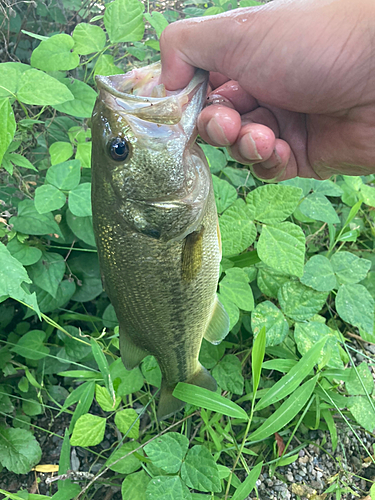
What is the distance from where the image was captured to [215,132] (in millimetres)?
1461

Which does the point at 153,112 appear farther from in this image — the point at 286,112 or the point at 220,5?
A: the point at 220,5

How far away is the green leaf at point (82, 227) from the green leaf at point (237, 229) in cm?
81

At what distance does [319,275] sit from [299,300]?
0.20 metres

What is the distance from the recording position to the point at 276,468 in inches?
85.3

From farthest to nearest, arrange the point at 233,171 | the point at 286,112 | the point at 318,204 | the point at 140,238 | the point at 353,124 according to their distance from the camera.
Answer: the point at 233,171 < the point at 318,204 < the point at 286,112 < the point at 353,124 < the point at 140,238

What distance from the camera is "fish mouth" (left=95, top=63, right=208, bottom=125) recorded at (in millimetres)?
1265

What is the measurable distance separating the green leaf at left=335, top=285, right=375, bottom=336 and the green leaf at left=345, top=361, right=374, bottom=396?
0.73 feet

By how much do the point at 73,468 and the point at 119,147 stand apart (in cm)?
208

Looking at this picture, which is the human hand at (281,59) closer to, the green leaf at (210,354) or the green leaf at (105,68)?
the green leaf at (105,68)

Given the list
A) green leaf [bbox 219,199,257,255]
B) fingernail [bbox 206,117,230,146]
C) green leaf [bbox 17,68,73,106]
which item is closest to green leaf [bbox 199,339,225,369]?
green leaf [bbox 219,199,257,255]

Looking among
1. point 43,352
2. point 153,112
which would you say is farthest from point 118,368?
point 153,112

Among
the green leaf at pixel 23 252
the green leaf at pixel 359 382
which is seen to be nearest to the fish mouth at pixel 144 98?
the green leaf at pixel 23 252

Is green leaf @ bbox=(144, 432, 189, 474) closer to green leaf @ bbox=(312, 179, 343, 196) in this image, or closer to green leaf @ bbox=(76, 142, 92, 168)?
green leaf @ bbox=(76, 142, 92, 168)

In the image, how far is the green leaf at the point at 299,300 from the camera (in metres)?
1.93
